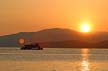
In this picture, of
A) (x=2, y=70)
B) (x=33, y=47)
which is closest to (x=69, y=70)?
(x=2, y=70)

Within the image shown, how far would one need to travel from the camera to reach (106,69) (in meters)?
35.9

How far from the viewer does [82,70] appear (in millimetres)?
34812

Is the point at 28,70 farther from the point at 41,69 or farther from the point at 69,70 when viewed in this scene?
the point at 69,70

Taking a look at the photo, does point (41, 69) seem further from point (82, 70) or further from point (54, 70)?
point (82, 70)

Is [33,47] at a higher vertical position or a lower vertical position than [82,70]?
higher

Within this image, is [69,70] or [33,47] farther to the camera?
[33,47]

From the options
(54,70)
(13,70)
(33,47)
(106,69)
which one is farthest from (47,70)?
(33,47)

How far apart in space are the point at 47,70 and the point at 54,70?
594mm

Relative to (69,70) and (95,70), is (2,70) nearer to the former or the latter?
(69,70)

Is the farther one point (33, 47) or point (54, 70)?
point (33, 47)

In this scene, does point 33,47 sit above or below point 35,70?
above

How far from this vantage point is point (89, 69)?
35688 millimetres

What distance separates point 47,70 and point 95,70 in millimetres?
4052

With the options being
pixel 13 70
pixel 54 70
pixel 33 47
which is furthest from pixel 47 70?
pixel 33 47
